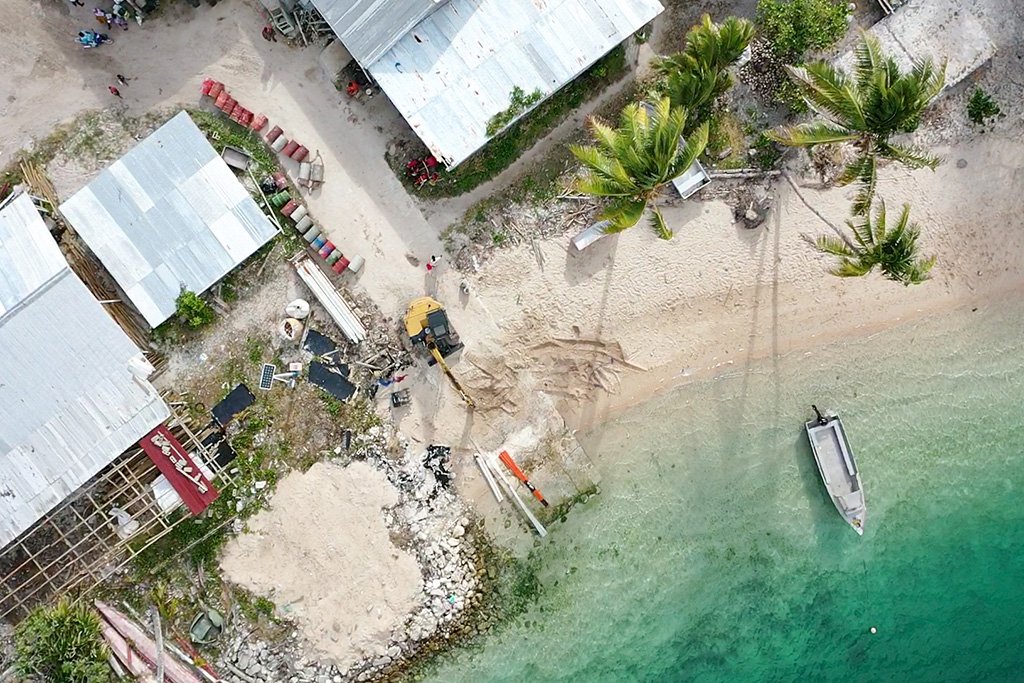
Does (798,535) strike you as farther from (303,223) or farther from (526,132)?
(303,223)

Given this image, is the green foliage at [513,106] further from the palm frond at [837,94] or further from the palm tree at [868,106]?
the palm frond at [837,94]

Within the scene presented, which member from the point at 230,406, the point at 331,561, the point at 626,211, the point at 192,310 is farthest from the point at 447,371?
the point at 192,310

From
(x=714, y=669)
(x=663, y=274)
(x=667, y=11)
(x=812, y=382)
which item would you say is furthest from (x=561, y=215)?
(x=714, y=669)

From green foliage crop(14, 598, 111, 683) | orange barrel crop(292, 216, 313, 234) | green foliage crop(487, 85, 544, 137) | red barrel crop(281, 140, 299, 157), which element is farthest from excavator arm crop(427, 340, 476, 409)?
green foliage crop(14, 598, 111, 683)

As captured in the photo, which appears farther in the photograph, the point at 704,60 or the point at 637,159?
the point at 704,60

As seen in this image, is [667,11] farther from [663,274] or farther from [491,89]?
[663,274]

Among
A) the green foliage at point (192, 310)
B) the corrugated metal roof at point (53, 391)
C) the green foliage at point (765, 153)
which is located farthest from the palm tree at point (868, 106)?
the corrugated metal roof at point (53, 391)
